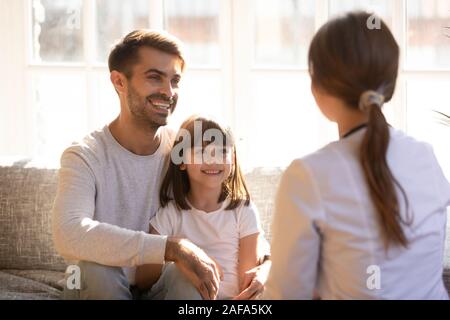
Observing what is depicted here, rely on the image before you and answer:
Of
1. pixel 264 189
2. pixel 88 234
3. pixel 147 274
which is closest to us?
pixel 88 234

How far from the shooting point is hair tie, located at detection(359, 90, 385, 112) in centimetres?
146

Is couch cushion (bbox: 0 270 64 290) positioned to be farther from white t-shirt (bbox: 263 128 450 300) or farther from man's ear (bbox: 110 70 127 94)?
white t-shirt (bbox: 263 128 450 300)

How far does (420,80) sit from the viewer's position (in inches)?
119

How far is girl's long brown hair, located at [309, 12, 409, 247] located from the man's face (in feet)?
2.92

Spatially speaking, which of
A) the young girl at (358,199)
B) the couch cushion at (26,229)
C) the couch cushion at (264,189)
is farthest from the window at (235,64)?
the young girl at (358,199)

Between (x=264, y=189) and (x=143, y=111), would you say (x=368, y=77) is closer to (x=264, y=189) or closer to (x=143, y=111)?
(x=143, y=111)

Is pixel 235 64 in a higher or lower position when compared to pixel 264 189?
higher

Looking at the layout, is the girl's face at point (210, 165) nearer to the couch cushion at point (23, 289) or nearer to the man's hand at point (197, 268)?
the man's hand at point (197, 268)

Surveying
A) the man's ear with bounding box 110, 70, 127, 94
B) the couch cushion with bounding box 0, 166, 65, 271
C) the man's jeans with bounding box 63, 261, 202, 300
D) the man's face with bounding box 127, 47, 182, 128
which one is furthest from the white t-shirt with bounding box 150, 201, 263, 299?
the couch cushion with bounding box 0, 166, 65, 271

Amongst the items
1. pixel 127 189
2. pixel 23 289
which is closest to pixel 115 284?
pixel 127 189

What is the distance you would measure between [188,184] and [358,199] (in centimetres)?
95

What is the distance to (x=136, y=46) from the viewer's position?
237 cm

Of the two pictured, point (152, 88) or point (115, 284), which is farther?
point (152, 88)
